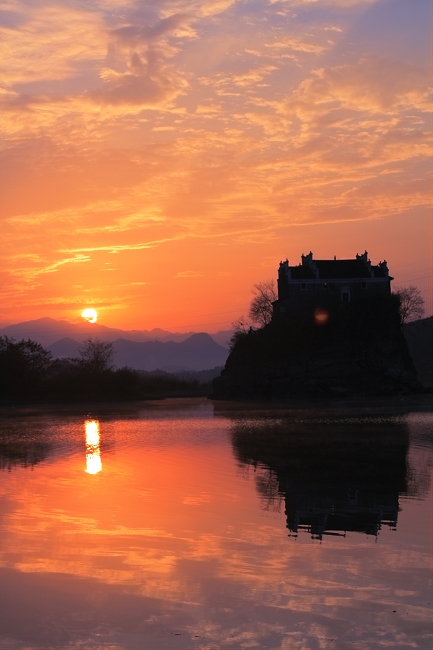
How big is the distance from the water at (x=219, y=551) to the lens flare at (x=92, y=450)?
22 cm

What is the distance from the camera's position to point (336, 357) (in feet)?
345

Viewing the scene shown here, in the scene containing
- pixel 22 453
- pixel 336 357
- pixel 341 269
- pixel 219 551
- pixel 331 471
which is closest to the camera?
pixel 219 551

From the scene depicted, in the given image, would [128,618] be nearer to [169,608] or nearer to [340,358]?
[169,608]

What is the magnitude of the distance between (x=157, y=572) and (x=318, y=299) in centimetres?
9709

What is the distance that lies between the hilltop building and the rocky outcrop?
255 cm

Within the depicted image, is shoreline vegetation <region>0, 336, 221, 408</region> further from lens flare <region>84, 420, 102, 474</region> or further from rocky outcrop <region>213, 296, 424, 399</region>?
lens flare <region>84, 420, 102, 474</region>

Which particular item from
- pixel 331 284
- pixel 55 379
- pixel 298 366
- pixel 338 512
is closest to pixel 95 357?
pixel 55 379

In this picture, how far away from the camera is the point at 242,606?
1173 centimetres

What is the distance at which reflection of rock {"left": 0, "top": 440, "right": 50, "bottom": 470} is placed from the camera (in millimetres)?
33328

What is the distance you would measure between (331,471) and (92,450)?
15.7 meters

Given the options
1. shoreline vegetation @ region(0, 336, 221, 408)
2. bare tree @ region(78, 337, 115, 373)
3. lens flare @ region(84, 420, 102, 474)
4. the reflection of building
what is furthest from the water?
bare tree @ region(78, 337, 115, 373)

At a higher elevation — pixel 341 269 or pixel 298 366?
pixel 341 269

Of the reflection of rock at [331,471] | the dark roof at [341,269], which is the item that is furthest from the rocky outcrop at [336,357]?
the reflection of rock at [331,471]

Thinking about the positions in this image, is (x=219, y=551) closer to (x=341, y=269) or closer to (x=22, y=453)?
(x=22, y=453)
